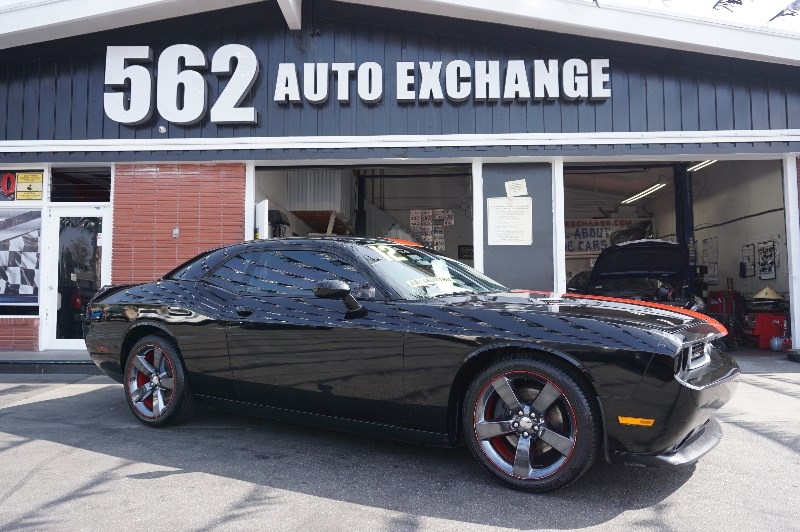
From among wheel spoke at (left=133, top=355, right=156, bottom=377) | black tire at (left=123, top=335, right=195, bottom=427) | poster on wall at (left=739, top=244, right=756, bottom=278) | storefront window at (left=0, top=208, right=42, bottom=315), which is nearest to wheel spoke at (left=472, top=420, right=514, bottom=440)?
black tire at (left=123, top=335, right=195, bottom=427)

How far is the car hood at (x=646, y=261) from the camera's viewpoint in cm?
853

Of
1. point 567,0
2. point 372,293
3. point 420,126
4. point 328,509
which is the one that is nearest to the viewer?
point 328,509

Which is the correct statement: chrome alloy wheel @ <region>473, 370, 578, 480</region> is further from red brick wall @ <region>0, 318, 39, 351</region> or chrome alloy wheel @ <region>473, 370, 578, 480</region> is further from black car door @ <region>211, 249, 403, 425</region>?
red brick wall @ <region>0, 318, 39, 351</region>

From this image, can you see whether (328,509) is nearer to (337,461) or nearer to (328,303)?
(337,461)

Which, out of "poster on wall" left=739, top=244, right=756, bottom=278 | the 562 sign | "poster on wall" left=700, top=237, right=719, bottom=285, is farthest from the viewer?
"poster on wall" left=700, top=237, right=719, bottom=285

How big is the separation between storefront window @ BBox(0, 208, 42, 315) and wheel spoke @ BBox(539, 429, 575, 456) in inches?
332

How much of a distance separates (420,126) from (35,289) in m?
6.28

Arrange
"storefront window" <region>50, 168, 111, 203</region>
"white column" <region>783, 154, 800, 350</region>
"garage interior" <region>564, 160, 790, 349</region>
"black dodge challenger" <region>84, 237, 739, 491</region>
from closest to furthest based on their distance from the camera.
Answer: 1. "black dodge challenger" <region>84, 237, 739, 491</region>
2. "white column" <region>783, 154, 800, 350</region>
3. "storefront window" <region>50, 168, 111, 203</region>
4. "garage interior" <region>564, 160, 790, 349</region>

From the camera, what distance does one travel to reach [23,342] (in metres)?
8.62

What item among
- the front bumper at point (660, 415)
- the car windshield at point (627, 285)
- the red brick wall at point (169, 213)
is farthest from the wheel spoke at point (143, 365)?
the car windshield at point (627, 285)

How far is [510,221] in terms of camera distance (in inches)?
335

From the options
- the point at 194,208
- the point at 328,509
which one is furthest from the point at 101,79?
the point at 328,509

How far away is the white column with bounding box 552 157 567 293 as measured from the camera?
330 inches

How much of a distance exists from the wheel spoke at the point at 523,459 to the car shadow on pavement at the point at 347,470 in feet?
0.38
